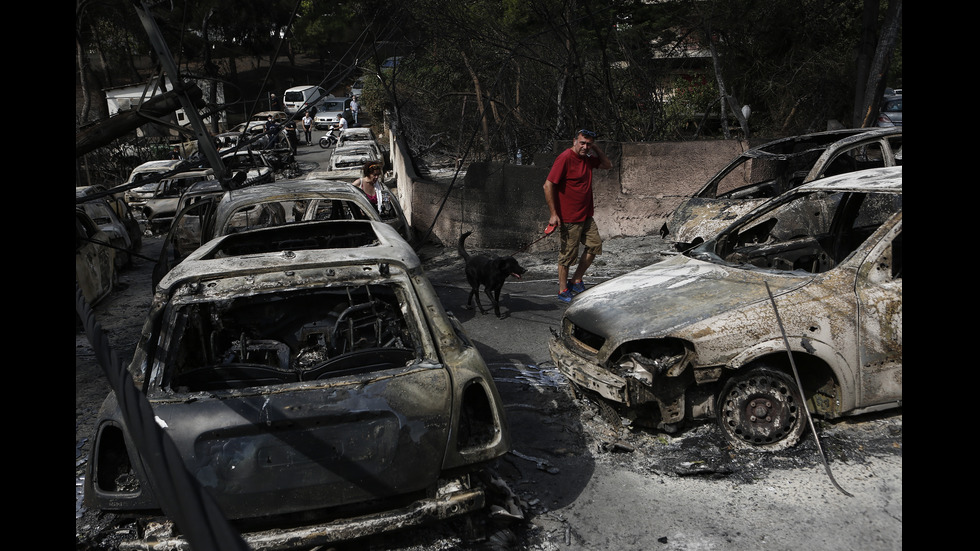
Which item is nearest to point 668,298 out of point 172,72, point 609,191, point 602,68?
point 609,191

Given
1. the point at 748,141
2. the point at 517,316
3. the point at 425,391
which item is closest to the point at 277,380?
the point at 425,391

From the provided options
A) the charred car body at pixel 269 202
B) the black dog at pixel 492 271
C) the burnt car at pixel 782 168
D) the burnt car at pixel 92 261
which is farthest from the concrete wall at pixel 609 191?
the burnt car at pixel 92 261

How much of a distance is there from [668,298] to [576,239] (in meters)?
3.20

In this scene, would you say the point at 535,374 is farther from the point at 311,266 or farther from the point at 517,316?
the point at 311,266

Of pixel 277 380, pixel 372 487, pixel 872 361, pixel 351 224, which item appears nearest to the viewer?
pixel 372 487

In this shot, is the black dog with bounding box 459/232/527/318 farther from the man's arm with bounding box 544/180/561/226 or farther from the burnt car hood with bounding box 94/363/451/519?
the burnt car hood with bounding box 94/363/451/519

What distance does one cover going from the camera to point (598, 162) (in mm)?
7840

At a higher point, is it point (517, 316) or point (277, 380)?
point (277, 380)

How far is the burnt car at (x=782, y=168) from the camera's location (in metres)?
8.23

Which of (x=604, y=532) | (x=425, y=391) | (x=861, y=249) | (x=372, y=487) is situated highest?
(x=861, y=249)

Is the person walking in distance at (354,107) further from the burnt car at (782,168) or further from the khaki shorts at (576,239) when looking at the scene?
the khaki shorts at (576,239)

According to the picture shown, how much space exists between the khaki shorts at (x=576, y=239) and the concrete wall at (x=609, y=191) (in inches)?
119

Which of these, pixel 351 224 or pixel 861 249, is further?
pixel 351 224
